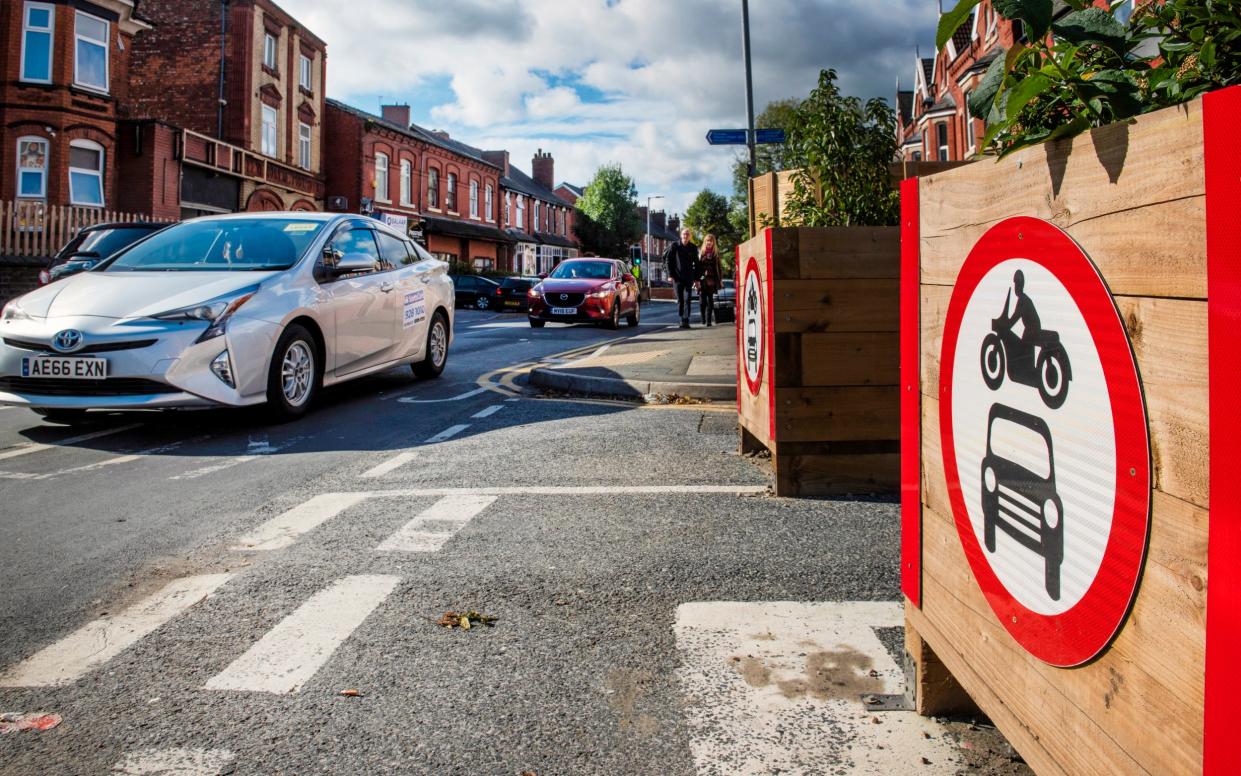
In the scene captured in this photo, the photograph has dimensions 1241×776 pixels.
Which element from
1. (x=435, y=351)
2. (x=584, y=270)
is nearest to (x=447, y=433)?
(x=435, y=351)

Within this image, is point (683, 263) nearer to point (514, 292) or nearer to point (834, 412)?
point (834, 412)

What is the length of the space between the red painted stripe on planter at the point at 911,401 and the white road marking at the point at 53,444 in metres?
5.49

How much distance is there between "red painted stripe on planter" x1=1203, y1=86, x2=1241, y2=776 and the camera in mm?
1084

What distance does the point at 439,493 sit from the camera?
463cm

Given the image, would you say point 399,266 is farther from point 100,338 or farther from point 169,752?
point 169,752

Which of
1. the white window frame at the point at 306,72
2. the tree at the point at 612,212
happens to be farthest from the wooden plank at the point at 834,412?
the tree at the point at 612,212

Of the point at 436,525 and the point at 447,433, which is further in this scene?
the point at 447,433

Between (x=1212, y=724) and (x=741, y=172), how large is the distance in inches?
2184

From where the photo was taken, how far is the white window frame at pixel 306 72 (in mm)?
37594

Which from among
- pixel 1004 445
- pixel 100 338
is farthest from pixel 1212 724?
pixel 100 338

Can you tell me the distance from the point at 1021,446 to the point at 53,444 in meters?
6.25

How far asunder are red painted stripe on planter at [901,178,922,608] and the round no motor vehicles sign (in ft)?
0.70

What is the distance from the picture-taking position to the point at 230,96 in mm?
33500

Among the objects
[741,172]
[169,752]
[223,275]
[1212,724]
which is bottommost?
[169,752]
